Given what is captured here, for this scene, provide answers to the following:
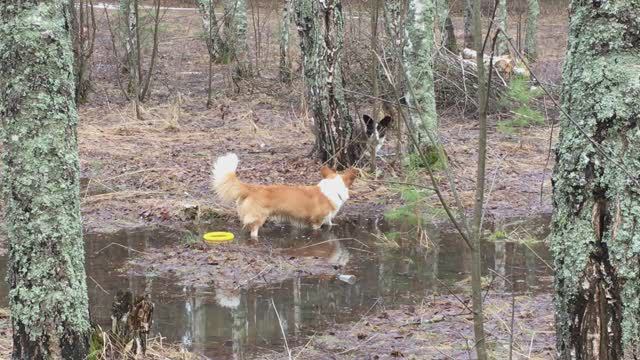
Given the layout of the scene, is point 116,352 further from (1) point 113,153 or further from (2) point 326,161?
(1) point 113,153

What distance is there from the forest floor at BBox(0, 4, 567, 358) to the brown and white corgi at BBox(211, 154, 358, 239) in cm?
42

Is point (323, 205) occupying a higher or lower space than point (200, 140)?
lower

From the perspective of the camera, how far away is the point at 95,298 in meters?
5.72

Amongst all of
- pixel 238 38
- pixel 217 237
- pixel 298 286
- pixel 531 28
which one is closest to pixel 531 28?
pixel 531 28

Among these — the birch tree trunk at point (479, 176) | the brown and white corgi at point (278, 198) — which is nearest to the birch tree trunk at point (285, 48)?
the brown and white corgi at point (278, 198)

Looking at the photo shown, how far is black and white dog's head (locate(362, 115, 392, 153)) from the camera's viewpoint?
370 inches

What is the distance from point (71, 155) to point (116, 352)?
1.16 metres

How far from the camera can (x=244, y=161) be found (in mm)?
10438

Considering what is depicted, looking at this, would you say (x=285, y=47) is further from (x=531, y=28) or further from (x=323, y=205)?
(x=323, y=205)

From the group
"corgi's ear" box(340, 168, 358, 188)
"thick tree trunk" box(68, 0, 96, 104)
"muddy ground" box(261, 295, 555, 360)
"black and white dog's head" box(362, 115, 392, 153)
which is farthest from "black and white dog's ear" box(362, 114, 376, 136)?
"thick tree trunk" box(68, 0, 96, 104)

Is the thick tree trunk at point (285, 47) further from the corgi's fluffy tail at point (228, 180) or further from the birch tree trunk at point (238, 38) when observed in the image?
the corgi's fluffy tail at point (228, 180)

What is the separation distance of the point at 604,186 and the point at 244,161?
27.3 ft

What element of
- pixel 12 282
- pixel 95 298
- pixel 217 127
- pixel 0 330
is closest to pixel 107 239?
pixel 95 298

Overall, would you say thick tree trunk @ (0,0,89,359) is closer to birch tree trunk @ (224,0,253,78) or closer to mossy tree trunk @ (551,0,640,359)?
mossy tree trunk @ (551,0,640,359)
